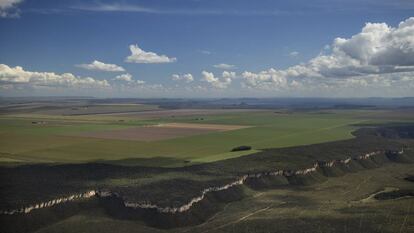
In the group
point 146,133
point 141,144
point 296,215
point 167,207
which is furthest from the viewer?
point 146,133

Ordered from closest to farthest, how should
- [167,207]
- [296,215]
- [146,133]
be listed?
[167,207]
[296,215]
[146,133]

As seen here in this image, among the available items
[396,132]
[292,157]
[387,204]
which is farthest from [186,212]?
[396,132]

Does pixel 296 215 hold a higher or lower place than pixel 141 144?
lower

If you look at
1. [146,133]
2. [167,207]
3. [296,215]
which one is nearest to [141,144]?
[146,133]

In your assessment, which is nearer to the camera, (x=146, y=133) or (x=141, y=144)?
(x=141, y=144)

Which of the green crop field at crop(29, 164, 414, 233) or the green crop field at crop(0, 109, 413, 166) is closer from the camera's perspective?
the green crop field at crop(29, 164, 414, 233)

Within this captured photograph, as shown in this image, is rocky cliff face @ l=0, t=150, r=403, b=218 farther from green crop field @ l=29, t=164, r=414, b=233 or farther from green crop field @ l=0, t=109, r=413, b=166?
green crop field @ l=0, t=109, r=413, b=166

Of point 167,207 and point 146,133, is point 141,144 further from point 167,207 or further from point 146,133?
point 167,207

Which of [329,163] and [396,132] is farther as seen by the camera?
[396,132]

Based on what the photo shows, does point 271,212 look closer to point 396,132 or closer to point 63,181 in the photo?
point 63,181

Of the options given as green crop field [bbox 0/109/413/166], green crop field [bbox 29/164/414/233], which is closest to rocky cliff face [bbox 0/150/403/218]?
green crop field [bbox 29/164/414/233]

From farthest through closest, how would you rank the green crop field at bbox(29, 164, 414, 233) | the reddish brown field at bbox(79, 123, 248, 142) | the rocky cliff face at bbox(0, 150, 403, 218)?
the reddish brown field at bbox(79, 123, 248, 142), the rocky cliff face at bbox(0, 150, 403, 218), the green crop field at bbox(29, 164, 414, 233)
